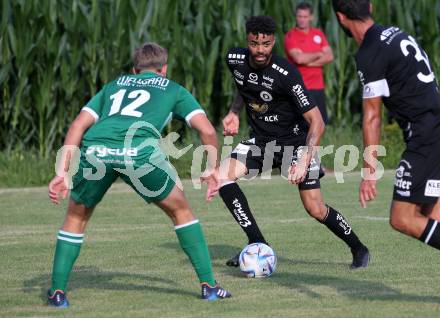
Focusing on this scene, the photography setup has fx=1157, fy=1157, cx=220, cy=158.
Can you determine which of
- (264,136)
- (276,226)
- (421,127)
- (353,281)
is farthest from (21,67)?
(421,127)

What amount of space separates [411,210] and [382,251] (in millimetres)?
3264

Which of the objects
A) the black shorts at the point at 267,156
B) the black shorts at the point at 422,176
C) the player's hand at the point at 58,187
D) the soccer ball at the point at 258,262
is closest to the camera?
the black shorts at the point at 422,176

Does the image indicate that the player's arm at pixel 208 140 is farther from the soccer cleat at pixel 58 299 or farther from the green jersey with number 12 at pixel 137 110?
the soccer cleat at pixel 58 299

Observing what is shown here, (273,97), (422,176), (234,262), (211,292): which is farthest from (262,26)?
(422,176)

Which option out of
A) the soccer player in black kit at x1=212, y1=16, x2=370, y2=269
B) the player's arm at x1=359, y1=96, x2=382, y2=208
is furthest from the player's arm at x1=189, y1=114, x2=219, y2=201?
the soccer player in black kit at x1=212, y1=16, x2=370, y2=269

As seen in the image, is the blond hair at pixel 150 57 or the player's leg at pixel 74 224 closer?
the player's leg at pixel 74 224

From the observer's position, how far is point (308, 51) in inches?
671

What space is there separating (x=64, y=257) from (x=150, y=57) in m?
1.56

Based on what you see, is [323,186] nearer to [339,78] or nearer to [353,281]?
[339,78]

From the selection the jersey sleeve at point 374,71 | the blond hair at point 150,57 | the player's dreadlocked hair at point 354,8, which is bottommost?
the blond hair at point 150,57

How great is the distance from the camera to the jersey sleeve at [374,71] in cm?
755

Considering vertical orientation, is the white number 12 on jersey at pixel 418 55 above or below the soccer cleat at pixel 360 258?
above

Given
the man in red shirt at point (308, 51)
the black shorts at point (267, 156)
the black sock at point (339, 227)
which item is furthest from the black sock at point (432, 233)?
the man in red shirt at point (308, 51)

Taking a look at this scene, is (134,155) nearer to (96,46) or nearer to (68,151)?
(68,151)
